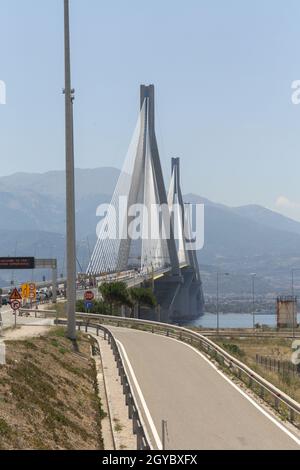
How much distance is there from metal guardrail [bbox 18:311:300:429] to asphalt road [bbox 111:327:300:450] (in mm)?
564

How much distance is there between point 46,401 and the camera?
15875 millimetres

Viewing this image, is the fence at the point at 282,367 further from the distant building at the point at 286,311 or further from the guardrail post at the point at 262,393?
the distant building at the point at 286,311

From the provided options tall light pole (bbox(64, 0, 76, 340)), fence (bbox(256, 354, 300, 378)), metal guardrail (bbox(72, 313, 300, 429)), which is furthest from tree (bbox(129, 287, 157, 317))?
tall light pole (bbox(64, 0, 76, 340))

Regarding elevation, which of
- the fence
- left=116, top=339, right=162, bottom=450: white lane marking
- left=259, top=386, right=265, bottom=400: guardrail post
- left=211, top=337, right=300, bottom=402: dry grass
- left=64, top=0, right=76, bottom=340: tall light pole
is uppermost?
left=64, top=0, right=76, bottom=340: tall light pole

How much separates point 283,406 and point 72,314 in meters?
11.5

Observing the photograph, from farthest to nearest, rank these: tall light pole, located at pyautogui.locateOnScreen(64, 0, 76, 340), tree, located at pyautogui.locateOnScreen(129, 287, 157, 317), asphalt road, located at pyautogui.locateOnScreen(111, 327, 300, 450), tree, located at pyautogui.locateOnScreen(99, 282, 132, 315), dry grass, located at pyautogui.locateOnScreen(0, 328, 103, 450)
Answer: tree, located at pyautogui.locateOnScreen(129, 287, 157, 317) → tree, located at pyautogui.locateOnScreen(99, 282, 132, 315) → tall light pole, located at pyautogui.locateOnScreen(64, 0, 76, 340) → asphalt road, located at pyautogui.locateOnScreen(111, 327, 300, 450) → dry grass, located at pyautogui.locateOnScreen(0, 328, 103, 450)

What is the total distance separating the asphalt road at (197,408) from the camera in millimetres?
14453

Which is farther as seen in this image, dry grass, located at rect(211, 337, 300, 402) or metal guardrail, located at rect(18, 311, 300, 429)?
dry grass, located at rect(211, 337, 300, 402)

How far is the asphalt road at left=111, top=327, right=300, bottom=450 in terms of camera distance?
1445 cm

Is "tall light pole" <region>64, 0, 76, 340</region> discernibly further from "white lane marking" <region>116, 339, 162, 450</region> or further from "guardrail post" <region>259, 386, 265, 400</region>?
"guardrail post" <region>259, 386, 265, 400</region>

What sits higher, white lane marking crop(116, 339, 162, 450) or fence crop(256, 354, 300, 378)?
white lane marking crop(116, 339, 162, 450)

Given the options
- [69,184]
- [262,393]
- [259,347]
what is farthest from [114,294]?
[262,393]

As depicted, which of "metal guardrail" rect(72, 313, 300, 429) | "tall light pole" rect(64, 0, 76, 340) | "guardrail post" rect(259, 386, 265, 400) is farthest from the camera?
"tall light pole" rect(64, 0, 76, 340)

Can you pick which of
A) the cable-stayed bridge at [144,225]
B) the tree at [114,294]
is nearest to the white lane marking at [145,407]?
the tree at [114,294]
